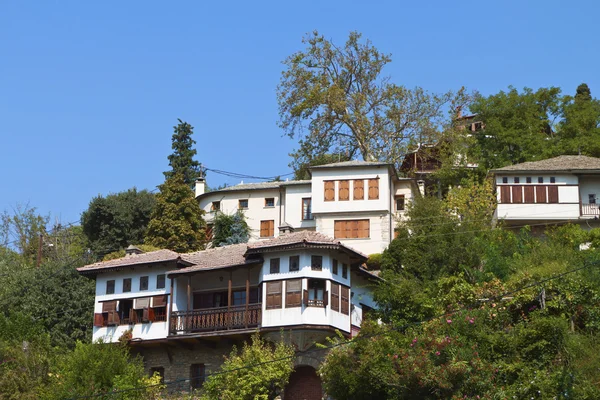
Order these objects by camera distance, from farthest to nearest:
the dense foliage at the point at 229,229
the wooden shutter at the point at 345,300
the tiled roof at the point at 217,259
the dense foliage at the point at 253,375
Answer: the dense foliage at the point at 229,229 < the tiled roof at the point at 217,259 < the wooden shutter at the point at 345,300 < the dense foliage at the point at 253,375

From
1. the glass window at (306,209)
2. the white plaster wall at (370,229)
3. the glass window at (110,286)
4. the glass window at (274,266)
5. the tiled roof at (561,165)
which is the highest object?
the tiled roof at (561,165)

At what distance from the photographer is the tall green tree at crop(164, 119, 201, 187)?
235 ft

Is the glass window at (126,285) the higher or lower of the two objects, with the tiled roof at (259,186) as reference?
lower

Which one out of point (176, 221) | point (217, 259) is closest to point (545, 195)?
point (176, 221)

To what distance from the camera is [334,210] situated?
55.4 metres

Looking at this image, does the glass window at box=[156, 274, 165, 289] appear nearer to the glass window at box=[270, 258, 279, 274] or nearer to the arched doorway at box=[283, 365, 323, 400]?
the glass window at box=[270, 258, 279, 274]

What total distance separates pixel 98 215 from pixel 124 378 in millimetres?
23828

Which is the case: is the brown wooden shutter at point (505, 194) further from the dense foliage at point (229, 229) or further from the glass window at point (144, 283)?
the glass window at point (144, 283)

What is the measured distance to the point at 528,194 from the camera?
181 ft

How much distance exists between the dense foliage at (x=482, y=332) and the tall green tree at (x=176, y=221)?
16.1 m

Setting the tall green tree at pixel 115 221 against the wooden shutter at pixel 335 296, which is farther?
the tall green tree at pixel 115 221

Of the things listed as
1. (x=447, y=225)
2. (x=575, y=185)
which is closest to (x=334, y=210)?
(x=447, y=225)

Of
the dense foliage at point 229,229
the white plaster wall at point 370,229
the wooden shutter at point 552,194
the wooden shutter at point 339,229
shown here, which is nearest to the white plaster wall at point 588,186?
the wooden shutter at point 552,194

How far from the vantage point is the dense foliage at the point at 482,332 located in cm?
3145
